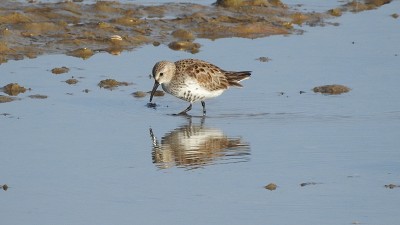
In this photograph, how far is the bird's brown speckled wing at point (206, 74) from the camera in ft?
48.6

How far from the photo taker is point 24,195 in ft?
34.1

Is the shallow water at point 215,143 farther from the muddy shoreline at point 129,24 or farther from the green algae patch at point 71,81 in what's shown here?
the muddy shoreline at point 129,24

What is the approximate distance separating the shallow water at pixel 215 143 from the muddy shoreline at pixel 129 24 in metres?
0.56

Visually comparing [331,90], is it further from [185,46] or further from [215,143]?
[185,46]

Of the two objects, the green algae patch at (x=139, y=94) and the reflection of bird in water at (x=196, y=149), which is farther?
the green algae patch at (x=139, y=94)

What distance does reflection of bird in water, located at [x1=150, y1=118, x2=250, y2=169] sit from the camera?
11.8 metres

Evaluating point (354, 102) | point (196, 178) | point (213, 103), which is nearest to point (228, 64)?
point (213, 103)

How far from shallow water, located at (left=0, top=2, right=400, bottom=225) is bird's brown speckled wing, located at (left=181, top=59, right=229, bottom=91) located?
1.03ft

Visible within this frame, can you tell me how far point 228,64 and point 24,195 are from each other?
688cm

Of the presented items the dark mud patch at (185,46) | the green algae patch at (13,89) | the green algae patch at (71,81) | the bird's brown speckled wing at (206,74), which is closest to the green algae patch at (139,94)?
the bird's brown speckled wing at (206,74)

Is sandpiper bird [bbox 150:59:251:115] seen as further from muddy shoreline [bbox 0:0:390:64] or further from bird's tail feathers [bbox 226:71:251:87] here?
muddy shoreline [bbox 0:0:390:64]

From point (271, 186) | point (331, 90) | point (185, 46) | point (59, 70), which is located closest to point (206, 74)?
point (331, 90)

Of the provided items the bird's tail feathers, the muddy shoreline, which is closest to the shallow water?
the bird's tail feathers

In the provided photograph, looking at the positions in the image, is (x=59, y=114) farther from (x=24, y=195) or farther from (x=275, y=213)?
(x=275, y=213)
